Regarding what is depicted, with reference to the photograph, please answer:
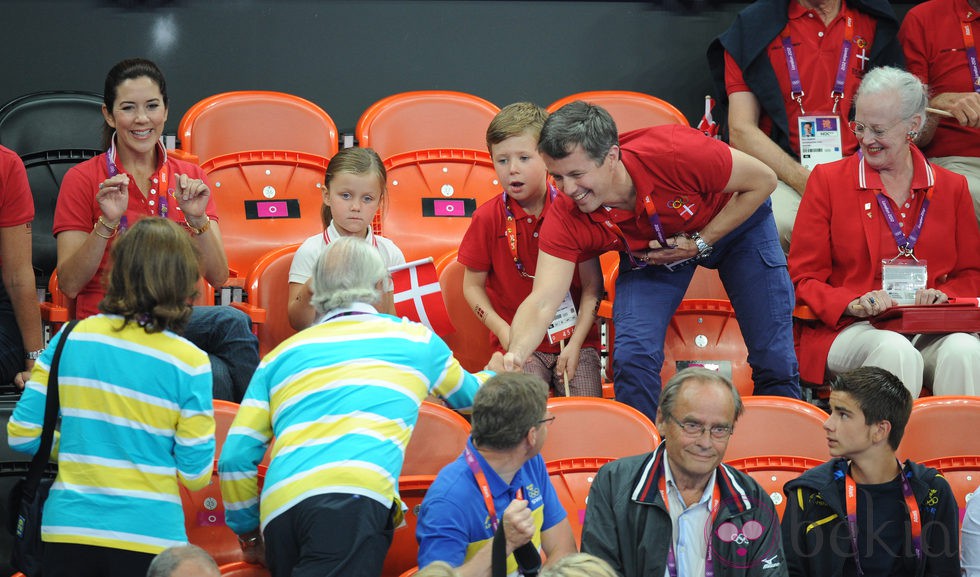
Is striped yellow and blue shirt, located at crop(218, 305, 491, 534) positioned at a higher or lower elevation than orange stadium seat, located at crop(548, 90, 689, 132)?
lower

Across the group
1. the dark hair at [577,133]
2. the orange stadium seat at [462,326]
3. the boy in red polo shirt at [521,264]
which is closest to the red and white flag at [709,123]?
the boy in red polo shirt at [521,264]

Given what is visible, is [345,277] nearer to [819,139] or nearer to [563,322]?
[563,322]

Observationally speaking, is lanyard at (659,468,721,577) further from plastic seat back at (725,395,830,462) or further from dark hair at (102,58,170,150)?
dark hair at (102,58,170,150)

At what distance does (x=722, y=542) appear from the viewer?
9.34ft

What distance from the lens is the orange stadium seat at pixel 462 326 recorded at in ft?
14.6

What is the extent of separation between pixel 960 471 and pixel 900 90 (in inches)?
57.4

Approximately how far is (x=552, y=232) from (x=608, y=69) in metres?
2.51

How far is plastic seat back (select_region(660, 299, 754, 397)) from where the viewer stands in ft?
14.5

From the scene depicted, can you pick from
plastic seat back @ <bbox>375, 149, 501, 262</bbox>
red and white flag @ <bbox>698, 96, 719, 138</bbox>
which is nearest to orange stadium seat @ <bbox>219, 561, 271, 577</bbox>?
plastic seat back @ <bbox>375, 149, 501, 262</bbox>

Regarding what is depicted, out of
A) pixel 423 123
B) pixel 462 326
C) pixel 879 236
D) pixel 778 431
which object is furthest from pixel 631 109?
pixel 778 431

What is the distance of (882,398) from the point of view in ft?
10.9

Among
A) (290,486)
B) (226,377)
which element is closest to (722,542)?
(290,486)

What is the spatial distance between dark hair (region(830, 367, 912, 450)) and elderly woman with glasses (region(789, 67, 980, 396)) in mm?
821

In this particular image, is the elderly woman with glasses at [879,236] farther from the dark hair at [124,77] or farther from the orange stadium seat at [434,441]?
the dark hair at [124,77]
